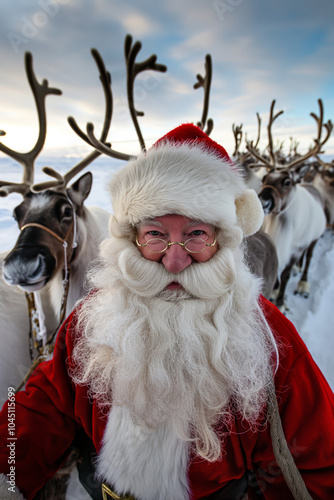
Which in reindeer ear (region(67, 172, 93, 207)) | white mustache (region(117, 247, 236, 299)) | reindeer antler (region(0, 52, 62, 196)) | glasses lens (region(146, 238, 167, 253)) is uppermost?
reindeer antler (region(0, 52, 62, 196))

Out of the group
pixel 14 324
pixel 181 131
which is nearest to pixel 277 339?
pixel 181 131

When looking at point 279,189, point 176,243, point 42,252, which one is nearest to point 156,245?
point 176,243

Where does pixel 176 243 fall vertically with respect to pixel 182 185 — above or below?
below

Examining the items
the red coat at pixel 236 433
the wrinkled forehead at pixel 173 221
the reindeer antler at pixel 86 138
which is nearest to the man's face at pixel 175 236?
the wrinkled forehead at pixel 173 221

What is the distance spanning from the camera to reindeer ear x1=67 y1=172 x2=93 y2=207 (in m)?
1.81

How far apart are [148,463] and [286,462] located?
465 millimetres

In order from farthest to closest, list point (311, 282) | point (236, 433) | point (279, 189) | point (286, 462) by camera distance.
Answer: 1. point (311, 282)
2. point (279, 189)
3. point (236, 433)
4. point (286, 462)

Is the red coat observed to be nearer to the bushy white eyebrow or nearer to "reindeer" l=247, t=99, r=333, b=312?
the bushy white eyebrow

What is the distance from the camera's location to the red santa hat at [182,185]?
95cm

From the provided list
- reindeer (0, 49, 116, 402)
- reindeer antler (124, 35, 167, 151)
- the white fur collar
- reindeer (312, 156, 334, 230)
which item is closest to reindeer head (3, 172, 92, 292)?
reindeer (0, 49, 116, 402)

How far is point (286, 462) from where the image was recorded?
82cm

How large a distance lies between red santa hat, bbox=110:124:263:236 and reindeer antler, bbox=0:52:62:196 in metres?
1.04

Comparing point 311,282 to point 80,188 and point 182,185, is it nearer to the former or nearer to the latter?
point 80,188

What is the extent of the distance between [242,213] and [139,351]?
0.72 metres
